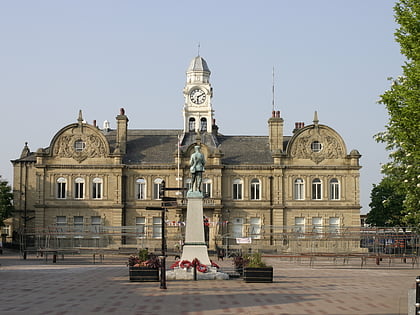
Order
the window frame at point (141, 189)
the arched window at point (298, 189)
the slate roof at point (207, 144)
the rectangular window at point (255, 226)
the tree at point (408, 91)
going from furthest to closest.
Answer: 1. the slate roof at point (207, 144)
2. the arched window at point (298, 189)
3. the window frame at point (141, 189)
4. the rectangular window at point (255, 226)
5. the tree at point (408, 91)

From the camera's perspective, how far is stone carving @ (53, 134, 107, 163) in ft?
238

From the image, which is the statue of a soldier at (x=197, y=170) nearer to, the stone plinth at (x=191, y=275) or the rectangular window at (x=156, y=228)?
the stone plinth at (x=191, y=275)

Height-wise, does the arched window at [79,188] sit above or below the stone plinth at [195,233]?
above

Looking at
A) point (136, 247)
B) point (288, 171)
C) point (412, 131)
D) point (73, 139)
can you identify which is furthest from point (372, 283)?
point (73, 139)

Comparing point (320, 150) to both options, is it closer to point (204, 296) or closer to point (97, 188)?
point (97, 188)

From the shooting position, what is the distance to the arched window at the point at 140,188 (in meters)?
72.8

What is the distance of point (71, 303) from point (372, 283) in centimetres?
1533

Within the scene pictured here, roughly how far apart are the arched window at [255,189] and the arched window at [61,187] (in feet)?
61.1

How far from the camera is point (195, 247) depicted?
3534 centimetres

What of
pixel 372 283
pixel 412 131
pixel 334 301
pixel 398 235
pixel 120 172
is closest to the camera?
pixel 334 301

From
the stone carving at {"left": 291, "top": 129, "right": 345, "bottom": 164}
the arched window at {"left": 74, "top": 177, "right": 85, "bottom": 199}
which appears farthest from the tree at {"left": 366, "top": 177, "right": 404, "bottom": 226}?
the arched window at {"left": 74, "top": 177, "right": 85, "bottom": 199}

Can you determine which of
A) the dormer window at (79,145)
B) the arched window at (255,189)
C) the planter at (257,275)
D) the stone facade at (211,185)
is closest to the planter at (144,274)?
the planter at (257,275)

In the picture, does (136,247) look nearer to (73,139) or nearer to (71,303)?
(73,139)

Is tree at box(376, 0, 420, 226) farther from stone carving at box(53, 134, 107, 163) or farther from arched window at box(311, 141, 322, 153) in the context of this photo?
stone carving at box(53, 134, 107, 163)
